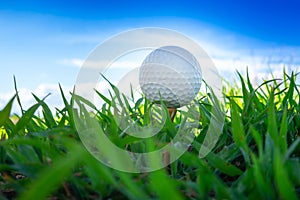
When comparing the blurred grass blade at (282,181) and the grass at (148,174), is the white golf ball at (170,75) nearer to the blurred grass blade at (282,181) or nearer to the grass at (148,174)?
the grass at (148,174)

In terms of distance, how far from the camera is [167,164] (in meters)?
1.14

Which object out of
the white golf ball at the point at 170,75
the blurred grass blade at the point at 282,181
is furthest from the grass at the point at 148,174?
the white golf ball at the point at 170,75

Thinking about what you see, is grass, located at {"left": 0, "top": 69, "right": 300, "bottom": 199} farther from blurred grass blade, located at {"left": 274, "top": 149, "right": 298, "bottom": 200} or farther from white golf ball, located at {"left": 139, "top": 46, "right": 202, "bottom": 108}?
white golf ball, located at {"left": 139, "top": 46, "right": 202, "bottom": 108}

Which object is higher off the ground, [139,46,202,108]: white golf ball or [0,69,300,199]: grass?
[139,46,202,108]: white golf ball

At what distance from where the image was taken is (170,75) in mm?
1772

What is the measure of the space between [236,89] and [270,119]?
3292 mm

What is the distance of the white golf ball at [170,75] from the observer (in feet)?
5.61

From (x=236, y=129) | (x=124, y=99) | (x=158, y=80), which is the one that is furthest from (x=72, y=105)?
(x=236, y=129)

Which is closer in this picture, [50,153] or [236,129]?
[50,153]

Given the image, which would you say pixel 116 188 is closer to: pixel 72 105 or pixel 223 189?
pixel 223 189

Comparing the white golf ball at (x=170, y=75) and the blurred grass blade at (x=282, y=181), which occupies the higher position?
the white golf ball at (x=170, y=75)

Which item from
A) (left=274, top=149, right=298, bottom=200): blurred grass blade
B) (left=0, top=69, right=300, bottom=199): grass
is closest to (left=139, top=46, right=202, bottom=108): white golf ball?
(left=0, top=69, right=300, bottom=199): grass

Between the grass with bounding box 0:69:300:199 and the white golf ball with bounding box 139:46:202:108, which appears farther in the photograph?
the white golf ball with bounding box 139:46:202:108

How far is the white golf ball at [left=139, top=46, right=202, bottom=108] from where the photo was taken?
1709mm
